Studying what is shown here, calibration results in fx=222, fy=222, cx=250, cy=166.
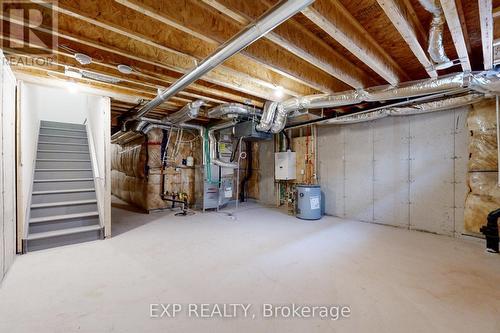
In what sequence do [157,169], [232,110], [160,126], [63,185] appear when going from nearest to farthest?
[63,185] < [232,110] < [160,126] < [157,169]

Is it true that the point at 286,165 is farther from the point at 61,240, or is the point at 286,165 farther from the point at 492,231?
the point at 61,240

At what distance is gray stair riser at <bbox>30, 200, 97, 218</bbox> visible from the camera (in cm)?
315

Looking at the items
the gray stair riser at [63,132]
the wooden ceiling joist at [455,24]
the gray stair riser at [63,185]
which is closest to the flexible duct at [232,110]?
the gray stair riser at [63,185]

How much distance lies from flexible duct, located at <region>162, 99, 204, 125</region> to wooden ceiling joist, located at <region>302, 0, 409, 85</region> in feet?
7.98

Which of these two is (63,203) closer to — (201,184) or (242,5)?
(201,184)

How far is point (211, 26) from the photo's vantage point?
1.90m

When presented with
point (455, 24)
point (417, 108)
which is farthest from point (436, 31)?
point (417, 108)

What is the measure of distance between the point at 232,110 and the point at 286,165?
7.12ft

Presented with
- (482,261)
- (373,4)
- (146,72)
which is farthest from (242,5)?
(482,261)

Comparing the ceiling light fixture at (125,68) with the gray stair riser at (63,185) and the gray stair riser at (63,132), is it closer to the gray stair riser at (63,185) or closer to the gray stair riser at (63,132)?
the gray stair riser at (63,185)

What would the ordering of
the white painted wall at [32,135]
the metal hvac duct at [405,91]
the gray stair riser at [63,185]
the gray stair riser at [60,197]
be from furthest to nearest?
the gray stair riser at [63,185] → the gray stair riser at [60,197] → the white painted wall at [32,135] → the metal hvac duct at [405,91]

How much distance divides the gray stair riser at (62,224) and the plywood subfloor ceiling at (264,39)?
199cm

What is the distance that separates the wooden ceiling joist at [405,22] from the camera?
1.51m

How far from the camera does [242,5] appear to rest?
161 centimetres
